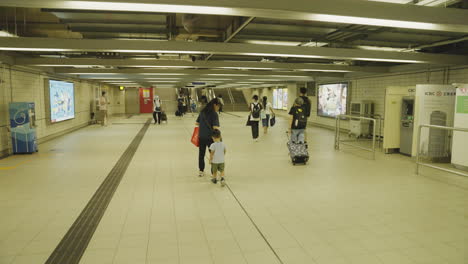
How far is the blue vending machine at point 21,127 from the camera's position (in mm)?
7789

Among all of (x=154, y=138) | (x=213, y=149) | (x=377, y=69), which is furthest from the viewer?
(x=154, y=138)

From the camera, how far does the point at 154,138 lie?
1112 cm

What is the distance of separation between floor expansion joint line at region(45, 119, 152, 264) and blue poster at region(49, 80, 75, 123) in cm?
635

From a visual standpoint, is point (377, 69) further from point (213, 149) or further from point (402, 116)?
point (213, 149)

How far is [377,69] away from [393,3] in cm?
683

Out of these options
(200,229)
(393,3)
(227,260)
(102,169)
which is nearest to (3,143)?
(102,169)

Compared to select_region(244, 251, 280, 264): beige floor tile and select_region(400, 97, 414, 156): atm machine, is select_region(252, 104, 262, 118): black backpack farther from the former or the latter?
select_region(244, 251, 280, 264): beige floor tile

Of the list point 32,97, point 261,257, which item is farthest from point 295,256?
point 32,97

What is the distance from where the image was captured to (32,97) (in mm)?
9578

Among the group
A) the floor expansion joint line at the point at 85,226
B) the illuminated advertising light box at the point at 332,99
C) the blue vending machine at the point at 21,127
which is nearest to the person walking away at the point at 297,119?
the floor expansion joint line at the point at 85,226

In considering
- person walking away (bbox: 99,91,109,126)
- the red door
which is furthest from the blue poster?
the red door

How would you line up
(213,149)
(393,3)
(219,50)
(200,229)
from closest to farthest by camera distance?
(200,229), (393,3), (213,149), (219,50)

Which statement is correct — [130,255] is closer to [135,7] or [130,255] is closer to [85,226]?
[85,226]

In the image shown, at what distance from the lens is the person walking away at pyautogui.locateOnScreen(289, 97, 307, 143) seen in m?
7.06
